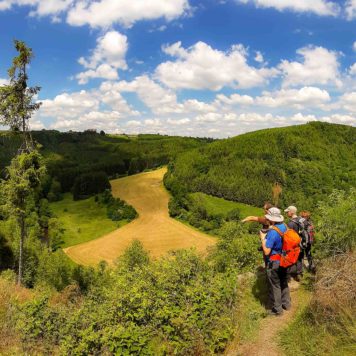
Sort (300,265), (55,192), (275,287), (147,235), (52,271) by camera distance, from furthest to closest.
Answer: (55,192)
(147,235)
(52,271)
(300,265)
(275,287)

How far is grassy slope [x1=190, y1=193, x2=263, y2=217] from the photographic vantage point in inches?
4313

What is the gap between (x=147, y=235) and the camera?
94938 mm

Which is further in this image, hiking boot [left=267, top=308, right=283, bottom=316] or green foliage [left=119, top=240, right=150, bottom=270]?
green foliage [left=119, top=240, right=150, bottom=270]

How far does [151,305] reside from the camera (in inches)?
315

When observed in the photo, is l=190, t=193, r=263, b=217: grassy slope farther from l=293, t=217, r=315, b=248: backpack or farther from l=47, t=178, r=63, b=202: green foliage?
l=293, t=217, r=315, b=248: backpack

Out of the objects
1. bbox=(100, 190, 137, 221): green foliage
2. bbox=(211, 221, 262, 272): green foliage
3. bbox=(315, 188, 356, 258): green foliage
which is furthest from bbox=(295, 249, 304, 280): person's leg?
bbox=(100, 190, 137, 221): green foliage

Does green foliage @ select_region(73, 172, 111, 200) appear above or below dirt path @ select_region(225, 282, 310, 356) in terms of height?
below

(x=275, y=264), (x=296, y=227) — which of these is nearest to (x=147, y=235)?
(x=296, y=227)

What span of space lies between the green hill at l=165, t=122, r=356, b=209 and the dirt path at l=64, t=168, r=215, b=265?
1179 cm

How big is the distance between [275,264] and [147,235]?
87458mm

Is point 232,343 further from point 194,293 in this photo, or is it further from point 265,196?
point 265,196

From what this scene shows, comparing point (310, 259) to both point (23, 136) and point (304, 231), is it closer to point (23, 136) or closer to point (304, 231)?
point (304, 231)

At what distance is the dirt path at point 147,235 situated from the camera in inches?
3206

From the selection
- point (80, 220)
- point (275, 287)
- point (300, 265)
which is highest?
point (275, 287)
